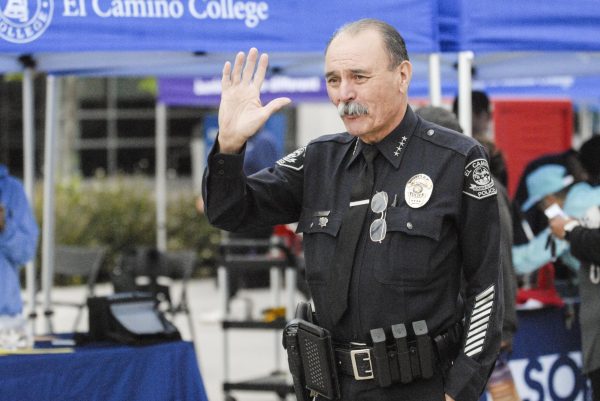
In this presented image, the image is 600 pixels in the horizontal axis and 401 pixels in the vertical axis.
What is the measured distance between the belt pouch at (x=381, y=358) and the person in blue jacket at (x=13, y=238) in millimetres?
3245

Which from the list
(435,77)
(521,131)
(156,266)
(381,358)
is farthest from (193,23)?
(521,131)

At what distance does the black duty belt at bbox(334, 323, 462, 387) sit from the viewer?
107 inches

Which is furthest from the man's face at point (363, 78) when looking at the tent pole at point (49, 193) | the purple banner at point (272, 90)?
the purple banner at point (272, 90)

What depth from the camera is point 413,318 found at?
273cm

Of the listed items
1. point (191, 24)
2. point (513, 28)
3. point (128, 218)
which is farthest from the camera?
point (128, 218)

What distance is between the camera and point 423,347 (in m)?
2.70

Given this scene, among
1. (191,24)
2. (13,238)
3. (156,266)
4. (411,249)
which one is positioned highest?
(191,24)

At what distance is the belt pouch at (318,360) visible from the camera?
280cm

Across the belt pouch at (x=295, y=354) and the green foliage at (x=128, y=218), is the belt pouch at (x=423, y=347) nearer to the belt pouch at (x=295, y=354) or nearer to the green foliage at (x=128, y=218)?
the belt pouch at (x=295, y=354)

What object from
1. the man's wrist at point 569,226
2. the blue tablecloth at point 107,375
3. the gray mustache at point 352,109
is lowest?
the blue tablecloth at point 107,375

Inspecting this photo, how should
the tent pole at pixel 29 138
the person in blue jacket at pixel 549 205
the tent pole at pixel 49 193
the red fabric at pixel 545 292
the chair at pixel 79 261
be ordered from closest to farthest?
1. the person in blue jacket at pixel 549 205
2. the red fabric at pixel 545 292
3. the tent pole at pixel 29 138
4. the tent pole at pixel 49 193
5. the chair at pixel 79 261

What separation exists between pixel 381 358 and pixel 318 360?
20 cm

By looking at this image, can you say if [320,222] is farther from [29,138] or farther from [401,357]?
[29,138]

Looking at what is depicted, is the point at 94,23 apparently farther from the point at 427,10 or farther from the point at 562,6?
the point at 562,6
